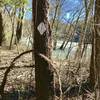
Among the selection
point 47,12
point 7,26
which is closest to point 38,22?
point 47,12

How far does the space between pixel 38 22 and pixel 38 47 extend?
449 millimetres

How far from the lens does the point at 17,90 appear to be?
9.14m

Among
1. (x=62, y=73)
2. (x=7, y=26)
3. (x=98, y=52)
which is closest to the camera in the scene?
(x=98, y=52)

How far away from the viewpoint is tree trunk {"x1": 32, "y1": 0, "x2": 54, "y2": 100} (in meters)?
6.45

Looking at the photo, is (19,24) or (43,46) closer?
(43,46)

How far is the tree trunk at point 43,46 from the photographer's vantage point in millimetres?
6453

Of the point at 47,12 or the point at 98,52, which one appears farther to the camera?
the point at 98,52

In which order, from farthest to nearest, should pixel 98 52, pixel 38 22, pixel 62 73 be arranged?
1. pixel 62 73
2. pixel 98 52
3. pixel 38 22

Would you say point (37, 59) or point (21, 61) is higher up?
point (37, 59)

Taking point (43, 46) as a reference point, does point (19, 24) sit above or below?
below

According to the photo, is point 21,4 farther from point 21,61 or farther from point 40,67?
point 40,67

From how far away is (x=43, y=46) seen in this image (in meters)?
6.49

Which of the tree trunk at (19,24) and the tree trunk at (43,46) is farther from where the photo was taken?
the tree trunk at (19,24)

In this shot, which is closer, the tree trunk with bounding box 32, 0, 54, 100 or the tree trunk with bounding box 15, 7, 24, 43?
the tree trunk with bounding box 32, 0, 54, 100
